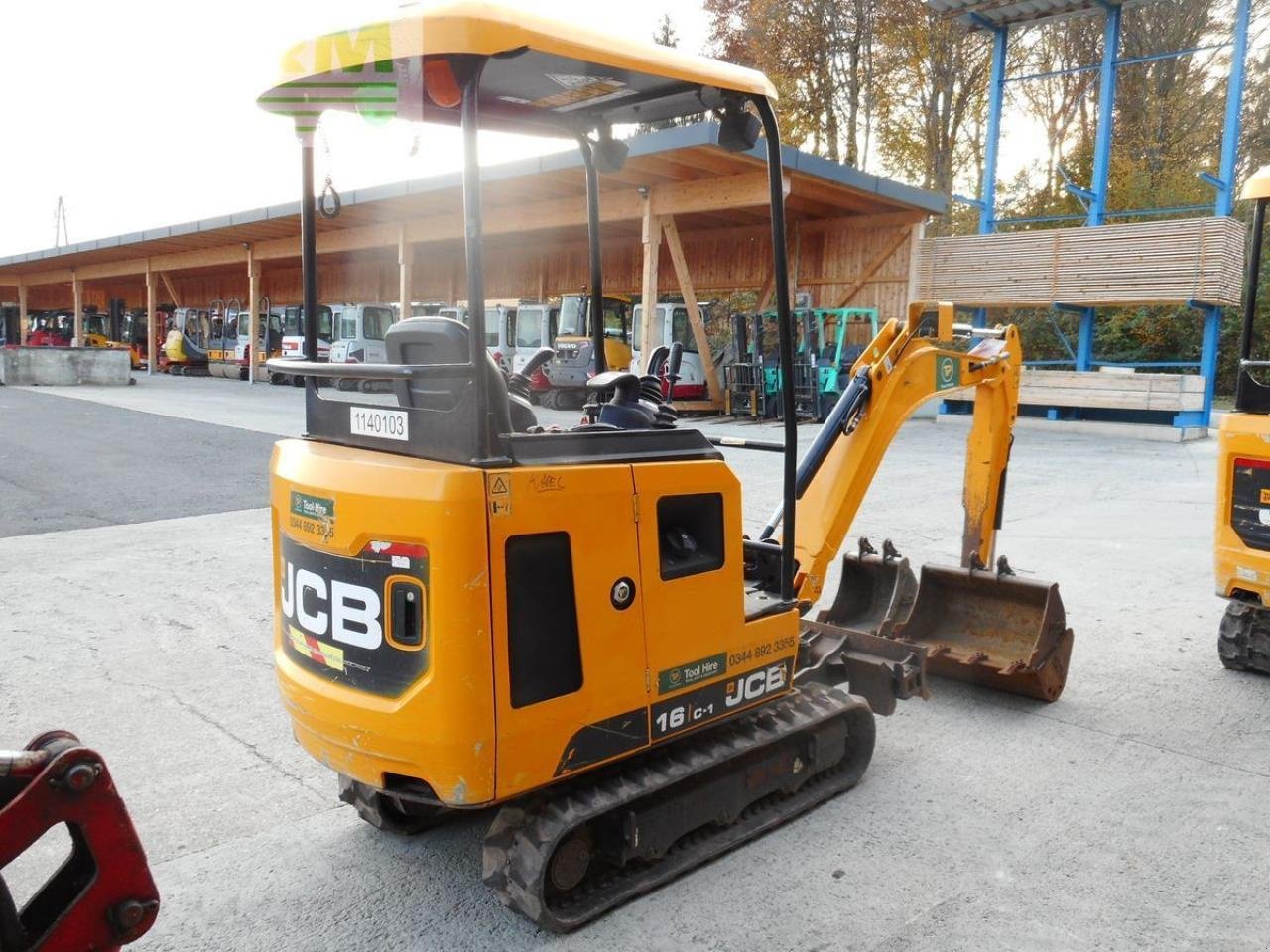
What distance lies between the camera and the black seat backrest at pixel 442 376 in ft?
8.74

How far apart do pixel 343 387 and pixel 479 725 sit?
1.26m

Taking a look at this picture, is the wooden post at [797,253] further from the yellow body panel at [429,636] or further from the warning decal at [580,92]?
the yellow body panel at [429,636]

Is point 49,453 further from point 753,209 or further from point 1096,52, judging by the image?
point 1096,52

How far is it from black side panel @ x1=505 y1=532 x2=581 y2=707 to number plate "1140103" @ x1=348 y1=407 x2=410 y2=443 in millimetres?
496

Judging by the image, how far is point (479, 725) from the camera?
2586mm

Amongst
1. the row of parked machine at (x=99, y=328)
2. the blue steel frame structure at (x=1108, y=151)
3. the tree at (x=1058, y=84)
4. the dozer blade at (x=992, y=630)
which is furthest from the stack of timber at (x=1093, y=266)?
the row of parked machine at (x=99, y=328)

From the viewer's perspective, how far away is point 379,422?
9.59 ft

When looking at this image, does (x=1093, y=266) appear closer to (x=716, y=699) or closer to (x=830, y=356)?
(x=830, y=356)

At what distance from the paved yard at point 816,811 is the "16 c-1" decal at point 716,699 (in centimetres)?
47

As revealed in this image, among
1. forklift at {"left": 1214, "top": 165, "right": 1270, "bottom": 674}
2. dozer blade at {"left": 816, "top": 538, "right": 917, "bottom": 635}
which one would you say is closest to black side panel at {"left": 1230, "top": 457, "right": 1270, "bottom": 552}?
forklift at {"left": 1214, "top": 165, "right": 1270, "bottom": 674}

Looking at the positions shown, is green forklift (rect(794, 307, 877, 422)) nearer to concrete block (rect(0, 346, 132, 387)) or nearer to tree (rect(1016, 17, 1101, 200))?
tree (rect(1016, 17, 1101, 200))

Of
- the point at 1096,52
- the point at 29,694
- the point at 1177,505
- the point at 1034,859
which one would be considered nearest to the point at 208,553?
the point at 29,694

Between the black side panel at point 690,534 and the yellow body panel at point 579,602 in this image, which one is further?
the black side panel at point 690,534

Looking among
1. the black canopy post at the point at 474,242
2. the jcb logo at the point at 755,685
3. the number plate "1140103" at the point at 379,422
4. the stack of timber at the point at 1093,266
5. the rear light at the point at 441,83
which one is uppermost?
the stack of timber at the point at 1093,266
